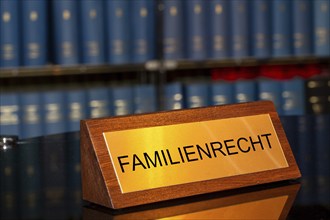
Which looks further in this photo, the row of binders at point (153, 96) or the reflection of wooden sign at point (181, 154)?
the row of binders at point (153, 96)

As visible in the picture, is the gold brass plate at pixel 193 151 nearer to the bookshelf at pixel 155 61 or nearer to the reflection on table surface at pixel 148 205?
the reflection on table surface at pixel 148 205

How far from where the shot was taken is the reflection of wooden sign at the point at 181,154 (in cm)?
95

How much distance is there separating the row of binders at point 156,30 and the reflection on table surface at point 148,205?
189 cm

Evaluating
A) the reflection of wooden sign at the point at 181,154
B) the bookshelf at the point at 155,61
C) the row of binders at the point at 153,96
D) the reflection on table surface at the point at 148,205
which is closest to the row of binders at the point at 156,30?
the bookshelf at the point at 155,61

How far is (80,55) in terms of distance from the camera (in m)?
3.16

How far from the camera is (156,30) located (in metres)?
3.24

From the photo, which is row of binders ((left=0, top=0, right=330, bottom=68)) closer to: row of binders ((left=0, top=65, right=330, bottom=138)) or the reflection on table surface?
row of binders ((left=0, top=65, right=330, bottom=138))

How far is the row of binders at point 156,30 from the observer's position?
3.10 m

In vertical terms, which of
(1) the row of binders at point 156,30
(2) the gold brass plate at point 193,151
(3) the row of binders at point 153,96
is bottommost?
(3) the row of binders at point 153,96

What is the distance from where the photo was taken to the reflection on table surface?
90 centimetres

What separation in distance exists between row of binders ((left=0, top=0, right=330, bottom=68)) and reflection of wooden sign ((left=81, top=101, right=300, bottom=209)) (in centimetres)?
210

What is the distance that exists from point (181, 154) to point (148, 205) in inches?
3.5

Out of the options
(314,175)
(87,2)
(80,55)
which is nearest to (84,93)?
(80,55)

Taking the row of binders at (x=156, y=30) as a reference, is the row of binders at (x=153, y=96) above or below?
below
